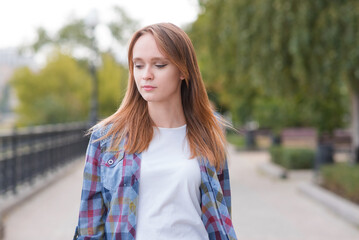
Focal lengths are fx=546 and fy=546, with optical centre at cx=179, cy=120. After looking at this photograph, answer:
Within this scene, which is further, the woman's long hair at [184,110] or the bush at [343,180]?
the bush at [343,180]

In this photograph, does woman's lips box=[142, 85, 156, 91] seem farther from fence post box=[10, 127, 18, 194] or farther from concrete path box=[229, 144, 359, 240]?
fence post box=[10, 127, 18, 194]

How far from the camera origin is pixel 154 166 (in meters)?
Answer: 2.33

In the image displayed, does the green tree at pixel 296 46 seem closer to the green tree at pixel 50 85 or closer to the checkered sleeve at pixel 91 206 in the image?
the checkered sleeve at pixel 91 206

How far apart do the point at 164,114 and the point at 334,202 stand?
7.06 m

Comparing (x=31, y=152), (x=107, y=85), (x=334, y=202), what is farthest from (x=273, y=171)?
(x=107, y=85)

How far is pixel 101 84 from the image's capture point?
49.6 meters

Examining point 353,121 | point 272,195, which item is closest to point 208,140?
point 272,195

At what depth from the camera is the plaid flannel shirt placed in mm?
2279

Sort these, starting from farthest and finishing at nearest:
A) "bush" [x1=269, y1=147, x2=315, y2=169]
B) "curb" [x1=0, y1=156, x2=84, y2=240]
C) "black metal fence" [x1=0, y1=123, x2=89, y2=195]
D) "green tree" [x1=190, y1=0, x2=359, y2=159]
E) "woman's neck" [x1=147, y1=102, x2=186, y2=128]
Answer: "bush" [x1=269, y1=147, x2=315, y2=169]
"black metal fence" [x1=0, y1=123, x2=89, y2=195]
"green tree" [x1=190, y1=0, x2=359, y2=159]
"curb" [x1=0, y1=156, x2=84, y2=240]
"woman's neck" [x1=147, y1=102, x2=186, y2=128]

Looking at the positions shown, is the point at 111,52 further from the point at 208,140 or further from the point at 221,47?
the point at 208,140

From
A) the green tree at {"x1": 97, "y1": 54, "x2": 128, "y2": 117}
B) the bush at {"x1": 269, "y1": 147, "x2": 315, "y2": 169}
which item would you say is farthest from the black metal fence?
the green tree at {"x1": 97, "y1": 54, "x2": 128, "y2": 117}

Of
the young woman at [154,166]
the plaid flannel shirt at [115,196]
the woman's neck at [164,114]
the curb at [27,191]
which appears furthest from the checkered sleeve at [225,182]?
the curb at [27,191]

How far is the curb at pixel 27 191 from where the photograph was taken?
28.5ft

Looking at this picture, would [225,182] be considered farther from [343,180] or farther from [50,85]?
[50,85]
